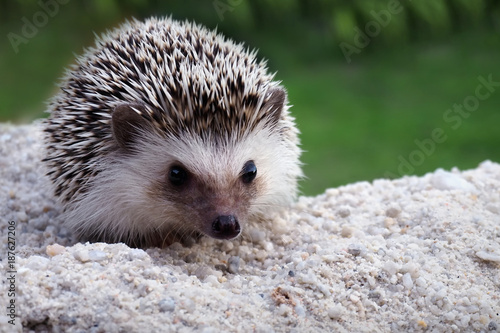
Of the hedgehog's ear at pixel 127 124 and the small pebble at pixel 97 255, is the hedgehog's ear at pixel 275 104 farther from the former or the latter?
the small pebble at pixel 97 255

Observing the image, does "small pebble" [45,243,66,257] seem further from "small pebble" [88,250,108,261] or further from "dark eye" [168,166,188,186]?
"dark eye" [168,166,188,186]

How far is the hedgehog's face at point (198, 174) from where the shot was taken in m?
2.08

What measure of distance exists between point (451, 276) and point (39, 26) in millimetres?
3763

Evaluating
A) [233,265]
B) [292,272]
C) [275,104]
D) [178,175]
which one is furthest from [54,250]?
[275,104]

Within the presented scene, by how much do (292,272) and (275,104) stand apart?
2.14ft

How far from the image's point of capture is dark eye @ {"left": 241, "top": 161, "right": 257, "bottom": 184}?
220 cm

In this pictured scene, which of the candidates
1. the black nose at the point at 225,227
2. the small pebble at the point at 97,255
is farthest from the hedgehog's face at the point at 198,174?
the small pebble at the point at 97,255

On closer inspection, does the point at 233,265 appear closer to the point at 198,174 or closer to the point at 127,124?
the point at 198,174

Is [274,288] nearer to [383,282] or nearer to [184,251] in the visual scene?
[383,282]

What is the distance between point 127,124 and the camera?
2.17 metres

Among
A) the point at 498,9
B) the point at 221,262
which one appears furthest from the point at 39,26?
the point at 498,9

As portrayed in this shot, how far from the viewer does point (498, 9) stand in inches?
202

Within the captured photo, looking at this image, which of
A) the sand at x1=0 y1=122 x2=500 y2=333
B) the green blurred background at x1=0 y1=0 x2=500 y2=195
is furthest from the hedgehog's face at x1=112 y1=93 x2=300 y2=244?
the green blurred background at x1=0 y1=0 x2=500 y2=195

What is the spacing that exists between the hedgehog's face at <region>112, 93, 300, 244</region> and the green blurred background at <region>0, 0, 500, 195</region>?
1940 millimetres
